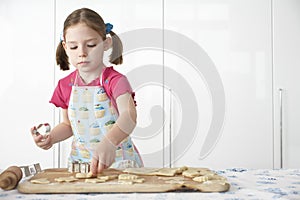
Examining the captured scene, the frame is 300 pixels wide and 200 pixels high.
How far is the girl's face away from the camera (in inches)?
41.8

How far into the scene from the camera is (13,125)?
2.12 meters

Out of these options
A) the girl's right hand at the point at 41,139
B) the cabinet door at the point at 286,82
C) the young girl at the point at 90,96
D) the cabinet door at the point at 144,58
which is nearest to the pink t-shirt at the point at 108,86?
the young girl at the point at 90,96

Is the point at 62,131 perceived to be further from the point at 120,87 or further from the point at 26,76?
the point at 26,76

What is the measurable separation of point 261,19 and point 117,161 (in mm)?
1308

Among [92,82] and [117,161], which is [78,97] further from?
[117,161]

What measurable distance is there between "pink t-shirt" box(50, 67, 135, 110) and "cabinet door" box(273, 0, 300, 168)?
1202 millimetres

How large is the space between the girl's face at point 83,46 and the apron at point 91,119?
78 mm

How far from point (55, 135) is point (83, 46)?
0.26 metres

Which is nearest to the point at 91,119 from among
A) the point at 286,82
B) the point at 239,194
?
the point at 239,194

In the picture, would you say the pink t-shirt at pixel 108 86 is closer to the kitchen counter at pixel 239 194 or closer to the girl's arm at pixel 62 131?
the girl's arm at pixel 62 131

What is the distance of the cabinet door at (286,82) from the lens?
6.82 ft

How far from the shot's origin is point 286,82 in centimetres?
211

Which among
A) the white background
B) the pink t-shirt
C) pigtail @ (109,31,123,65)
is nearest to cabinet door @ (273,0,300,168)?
the white background

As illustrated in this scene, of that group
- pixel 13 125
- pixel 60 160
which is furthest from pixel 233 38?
pixel 13 125
